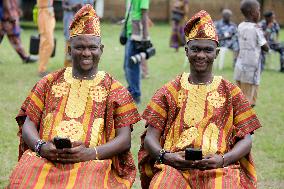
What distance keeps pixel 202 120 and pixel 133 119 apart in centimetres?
46

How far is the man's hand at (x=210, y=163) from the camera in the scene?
13.3ft

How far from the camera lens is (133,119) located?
4.38m

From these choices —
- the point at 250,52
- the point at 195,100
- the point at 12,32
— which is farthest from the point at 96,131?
the point at 12,32

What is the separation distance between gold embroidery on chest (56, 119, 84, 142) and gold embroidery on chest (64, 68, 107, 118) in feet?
0.19

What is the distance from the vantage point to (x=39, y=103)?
175 inches

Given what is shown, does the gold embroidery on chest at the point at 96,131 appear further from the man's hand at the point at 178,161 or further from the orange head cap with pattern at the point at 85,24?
the orange head cap with pattern at the point at 85,24

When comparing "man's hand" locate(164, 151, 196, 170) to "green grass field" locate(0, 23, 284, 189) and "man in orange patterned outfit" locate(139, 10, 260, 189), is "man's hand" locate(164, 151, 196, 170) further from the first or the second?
"green grass field" locate(0, 23, 284, 189)

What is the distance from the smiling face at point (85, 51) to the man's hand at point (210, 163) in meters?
1.00

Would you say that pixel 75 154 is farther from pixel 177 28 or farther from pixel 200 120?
pixel 177 28

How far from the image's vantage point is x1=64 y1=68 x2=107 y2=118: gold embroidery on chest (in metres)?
4.38

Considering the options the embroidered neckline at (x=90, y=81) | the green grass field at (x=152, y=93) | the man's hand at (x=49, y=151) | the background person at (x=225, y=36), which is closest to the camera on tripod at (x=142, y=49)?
the green grass field at (x=152, y=93)

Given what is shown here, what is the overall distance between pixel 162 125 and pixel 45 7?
665cm

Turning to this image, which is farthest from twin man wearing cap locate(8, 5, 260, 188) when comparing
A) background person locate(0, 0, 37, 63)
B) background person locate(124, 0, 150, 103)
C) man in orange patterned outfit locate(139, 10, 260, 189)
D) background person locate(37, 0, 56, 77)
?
background person locate(0, 0, 37, 63)

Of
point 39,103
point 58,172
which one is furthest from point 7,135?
point 58,172
